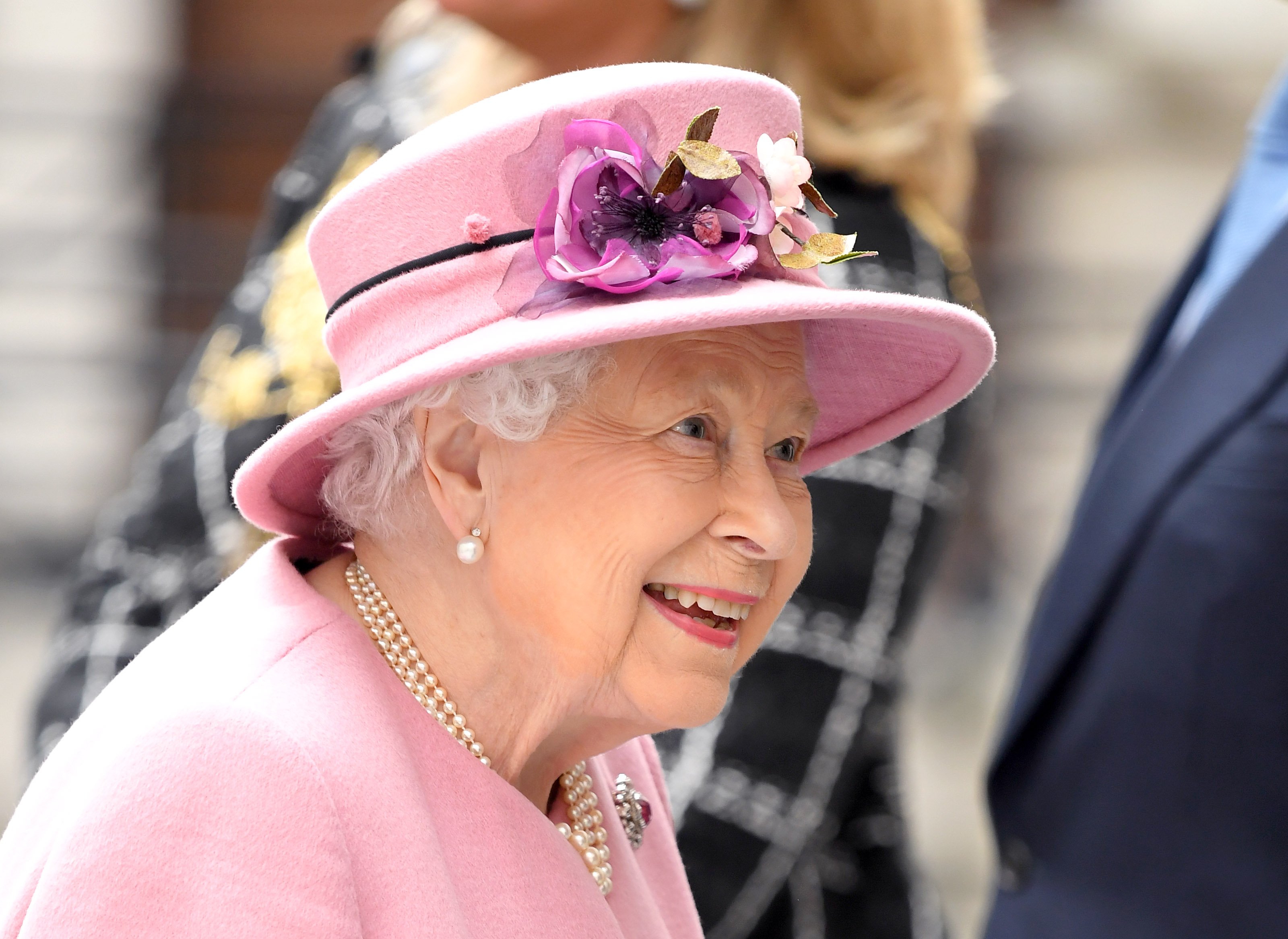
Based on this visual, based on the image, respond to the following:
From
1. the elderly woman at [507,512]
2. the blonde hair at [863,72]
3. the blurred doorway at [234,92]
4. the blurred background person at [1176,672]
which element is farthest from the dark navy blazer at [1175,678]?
the blurred doorway at [234,92]

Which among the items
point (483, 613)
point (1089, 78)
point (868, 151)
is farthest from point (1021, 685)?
point (1089, 78)

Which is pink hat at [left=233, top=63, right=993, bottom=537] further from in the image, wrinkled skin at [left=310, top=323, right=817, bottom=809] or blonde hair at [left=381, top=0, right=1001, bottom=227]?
blonde hair at [left=381, top=0, right=1001, bottom=227]

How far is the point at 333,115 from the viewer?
252cm

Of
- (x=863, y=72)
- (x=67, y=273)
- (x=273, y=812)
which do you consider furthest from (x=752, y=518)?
(x=67, y=273)

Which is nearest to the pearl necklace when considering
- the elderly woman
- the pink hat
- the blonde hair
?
the elderly woman

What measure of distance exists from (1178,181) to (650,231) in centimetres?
713

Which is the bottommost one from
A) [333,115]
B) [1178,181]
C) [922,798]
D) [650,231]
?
[922,798]

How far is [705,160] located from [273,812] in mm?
593

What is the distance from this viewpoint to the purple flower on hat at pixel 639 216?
1.17 m

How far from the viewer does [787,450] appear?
1.40 m

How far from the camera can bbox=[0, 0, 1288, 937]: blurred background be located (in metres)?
6.92

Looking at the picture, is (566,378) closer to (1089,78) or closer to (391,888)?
(391,888)

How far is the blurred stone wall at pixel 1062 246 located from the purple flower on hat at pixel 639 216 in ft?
17.5

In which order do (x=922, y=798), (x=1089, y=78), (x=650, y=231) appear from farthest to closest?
(x=1089, y=78) → (x=922, y=798) → (x=650, y=231)
